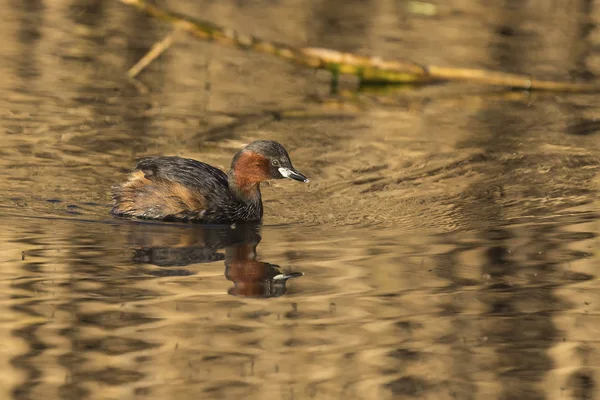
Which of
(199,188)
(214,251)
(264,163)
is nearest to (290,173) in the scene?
(264,163)

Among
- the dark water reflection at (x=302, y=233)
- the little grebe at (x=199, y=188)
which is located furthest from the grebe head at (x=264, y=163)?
the dark water reflection at (x=302, y=233)

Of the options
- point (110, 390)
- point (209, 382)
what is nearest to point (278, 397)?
point (209, 382)

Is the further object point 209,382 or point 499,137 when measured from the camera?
point 499,137

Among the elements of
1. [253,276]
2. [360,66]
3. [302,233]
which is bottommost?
[253,276]

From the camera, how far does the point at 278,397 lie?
235 inches

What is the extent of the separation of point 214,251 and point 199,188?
117cm

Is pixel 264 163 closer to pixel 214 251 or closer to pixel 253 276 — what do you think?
pixel 214 251

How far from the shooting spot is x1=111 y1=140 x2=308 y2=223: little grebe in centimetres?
1003

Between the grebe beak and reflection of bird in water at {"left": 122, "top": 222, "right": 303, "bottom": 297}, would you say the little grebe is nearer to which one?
the grebe beak

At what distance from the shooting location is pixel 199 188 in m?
10.2

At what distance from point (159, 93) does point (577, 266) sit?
23.9 feet

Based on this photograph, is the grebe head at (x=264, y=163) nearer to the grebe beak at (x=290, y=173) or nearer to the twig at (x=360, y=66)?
the grebe beak at (x=290, y=173)

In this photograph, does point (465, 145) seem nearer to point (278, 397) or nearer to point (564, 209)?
point (564, 209)

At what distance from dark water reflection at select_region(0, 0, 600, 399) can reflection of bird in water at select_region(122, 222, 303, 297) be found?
27 millimetres
